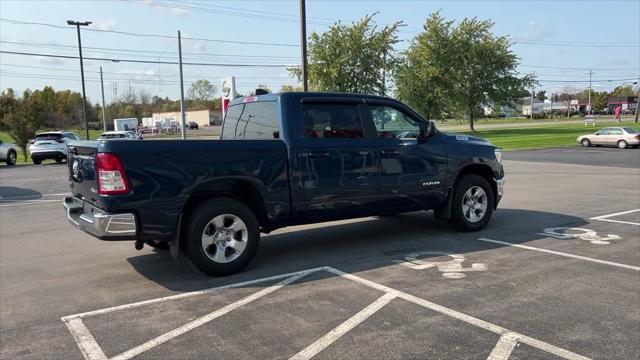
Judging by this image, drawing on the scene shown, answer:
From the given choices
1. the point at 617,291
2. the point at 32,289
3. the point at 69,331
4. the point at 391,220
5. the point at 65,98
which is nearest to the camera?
the point at 69,331

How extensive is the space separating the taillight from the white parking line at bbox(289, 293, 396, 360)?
2398 millimetres

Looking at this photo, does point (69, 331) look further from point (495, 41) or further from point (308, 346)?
point (495, 41)

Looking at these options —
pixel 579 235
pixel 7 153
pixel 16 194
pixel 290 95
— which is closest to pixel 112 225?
pixel 290 95

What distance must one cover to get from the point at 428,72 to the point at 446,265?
47.3 meters

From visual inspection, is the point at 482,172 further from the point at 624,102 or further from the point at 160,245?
the point at 624,102

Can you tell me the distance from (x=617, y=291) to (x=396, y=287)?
206 centimetres

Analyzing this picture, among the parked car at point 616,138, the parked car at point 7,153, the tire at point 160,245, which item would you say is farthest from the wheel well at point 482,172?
the parked car at point 616,138

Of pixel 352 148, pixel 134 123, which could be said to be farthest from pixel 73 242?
pixel 134 123

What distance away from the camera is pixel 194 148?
17.7ft

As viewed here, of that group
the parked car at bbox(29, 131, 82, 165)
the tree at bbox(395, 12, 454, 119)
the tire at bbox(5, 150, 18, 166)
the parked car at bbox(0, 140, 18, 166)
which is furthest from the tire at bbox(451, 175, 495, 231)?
the tree at bbox(395, 12, 454, 119)

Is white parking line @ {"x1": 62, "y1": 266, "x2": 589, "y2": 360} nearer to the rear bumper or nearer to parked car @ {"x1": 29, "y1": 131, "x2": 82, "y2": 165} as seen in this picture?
the rear bumper

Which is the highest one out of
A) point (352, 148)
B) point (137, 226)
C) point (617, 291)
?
point (352, 148)

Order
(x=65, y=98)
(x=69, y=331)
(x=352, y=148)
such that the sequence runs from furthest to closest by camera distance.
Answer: (x=65, y=98) < (x=352, y=148) < (x=69, y=331)

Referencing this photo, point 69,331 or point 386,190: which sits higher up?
point 386,190
